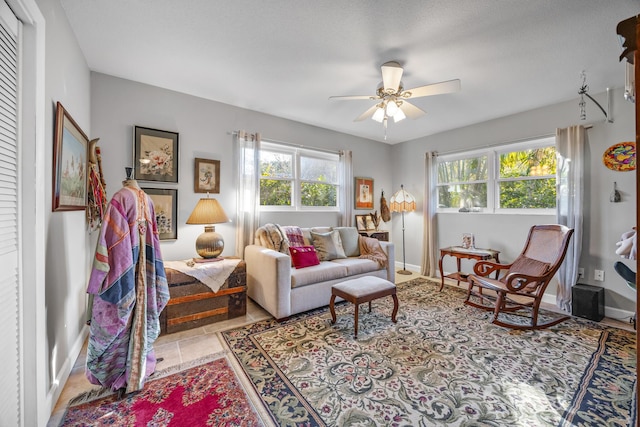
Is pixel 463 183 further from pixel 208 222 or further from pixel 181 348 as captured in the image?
pixel 181 348

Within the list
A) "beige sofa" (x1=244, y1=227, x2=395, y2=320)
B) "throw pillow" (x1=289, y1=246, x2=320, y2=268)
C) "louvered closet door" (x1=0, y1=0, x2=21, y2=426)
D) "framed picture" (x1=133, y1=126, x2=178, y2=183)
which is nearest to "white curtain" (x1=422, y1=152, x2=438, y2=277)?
"beige sofa" (x1=244, y1=227, x2=395, y2=320)

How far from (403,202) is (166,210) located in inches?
146

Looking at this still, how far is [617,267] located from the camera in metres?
2.26

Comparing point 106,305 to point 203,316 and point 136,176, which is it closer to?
point 203,316

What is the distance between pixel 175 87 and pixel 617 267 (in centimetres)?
469

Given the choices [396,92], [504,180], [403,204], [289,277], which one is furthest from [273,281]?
[504,180]

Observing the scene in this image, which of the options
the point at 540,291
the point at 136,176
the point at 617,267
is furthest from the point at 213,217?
the point at 617,267

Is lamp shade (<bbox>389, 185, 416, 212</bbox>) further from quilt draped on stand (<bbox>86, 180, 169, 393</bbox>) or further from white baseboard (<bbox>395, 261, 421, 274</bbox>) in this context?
quilt draped on stand (<bbox>86, 180, 169, 393</bbox>)

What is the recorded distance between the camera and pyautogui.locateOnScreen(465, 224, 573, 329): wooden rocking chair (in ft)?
8.50

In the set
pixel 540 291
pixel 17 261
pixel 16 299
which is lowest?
pixel 540 291

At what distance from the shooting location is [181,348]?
7.20 ft

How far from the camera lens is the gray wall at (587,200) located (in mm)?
2857

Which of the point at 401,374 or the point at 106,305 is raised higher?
the point at 106,305

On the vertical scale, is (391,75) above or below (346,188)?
above
